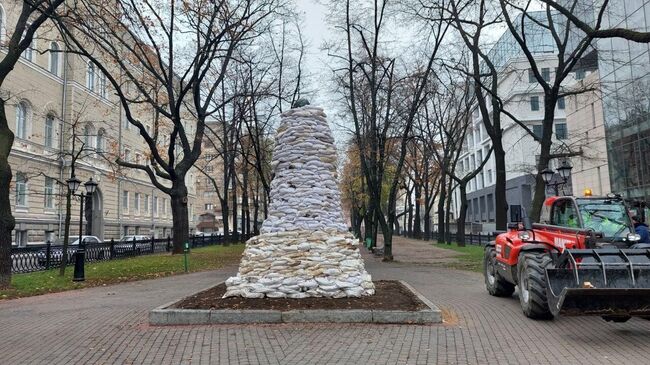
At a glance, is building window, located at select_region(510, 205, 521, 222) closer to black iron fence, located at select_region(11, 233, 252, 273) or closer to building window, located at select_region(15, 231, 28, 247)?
black iron fence, located at select_region(11, 233, 252, 273)

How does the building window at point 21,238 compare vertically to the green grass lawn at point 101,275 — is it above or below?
above

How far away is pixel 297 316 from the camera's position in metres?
8.77

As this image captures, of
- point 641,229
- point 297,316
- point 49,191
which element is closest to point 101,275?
point 297,316

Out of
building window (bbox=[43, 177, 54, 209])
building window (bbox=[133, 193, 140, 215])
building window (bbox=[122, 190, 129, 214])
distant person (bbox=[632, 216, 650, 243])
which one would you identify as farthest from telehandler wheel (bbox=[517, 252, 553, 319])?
building window (bbox=[133, 193, 140, 215])

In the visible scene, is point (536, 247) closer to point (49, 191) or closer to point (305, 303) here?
point (305, 303)

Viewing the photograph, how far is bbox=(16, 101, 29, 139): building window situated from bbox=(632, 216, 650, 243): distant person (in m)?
38.1

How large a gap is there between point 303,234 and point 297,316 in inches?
75.4

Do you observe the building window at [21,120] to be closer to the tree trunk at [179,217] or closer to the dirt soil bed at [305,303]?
the tree trunk at [179,217]

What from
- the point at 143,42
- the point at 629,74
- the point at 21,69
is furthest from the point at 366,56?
the point at 21,69

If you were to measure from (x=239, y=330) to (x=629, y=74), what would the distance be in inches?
1394

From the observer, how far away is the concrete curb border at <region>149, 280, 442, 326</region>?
8695 mm

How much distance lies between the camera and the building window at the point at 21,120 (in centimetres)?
3661

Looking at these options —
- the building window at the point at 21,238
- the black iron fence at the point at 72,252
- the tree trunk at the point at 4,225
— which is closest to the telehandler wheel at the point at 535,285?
the tree trunk at the point at 4,225

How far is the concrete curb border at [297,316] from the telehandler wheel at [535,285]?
168cm
